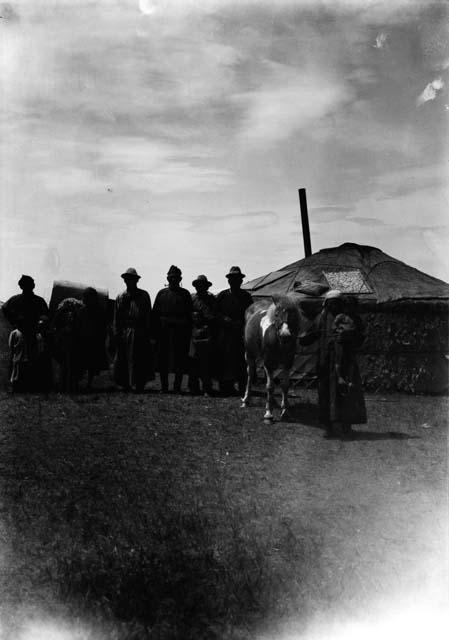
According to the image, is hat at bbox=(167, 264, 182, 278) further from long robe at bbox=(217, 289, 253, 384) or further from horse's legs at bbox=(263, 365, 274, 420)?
horse's legs at bbox=(263, 365, 274, 420)

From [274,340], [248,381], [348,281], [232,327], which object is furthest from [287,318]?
[348,281]

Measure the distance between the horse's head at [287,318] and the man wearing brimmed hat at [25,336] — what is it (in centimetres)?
478

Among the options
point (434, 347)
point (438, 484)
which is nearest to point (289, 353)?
point (438, 484)

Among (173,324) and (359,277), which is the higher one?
(359,277)

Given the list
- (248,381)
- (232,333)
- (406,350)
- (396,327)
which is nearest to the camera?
(248,381)

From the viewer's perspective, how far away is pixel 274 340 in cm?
960

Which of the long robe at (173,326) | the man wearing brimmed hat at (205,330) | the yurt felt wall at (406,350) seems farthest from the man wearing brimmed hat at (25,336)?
the yurt felt wall at (406,350)

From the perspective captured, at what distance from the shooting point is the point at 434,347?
12953 mm

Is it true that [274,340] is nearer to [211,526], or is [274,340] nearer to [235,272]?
[235,272]

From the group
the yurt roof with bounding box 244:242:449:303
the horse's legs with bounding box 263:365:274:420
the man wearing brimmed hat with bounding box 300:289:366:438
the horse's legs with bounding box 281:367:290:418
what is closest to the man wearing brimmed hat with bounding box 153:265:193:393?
the yurt roof with bounding box 244:242:449:303

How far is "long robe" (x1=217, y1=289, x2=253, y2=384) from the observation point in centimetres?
1189

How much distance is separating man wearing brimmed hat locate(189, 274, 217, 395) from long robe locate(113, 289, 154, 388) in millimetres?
897

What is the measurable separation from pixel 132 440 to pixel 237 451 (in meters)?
1.35

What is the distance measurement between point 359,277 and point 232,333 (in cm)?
389
